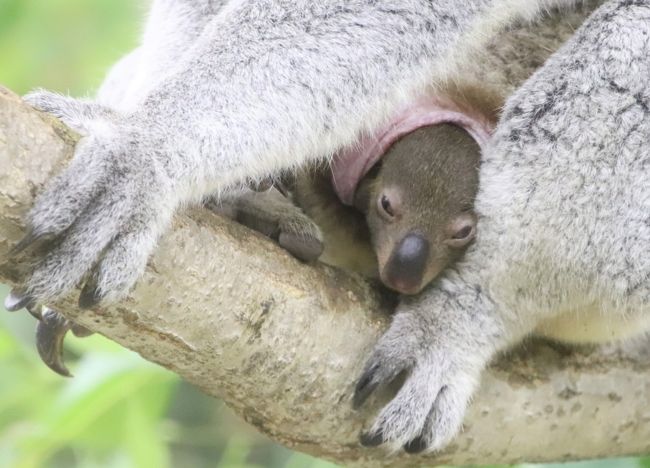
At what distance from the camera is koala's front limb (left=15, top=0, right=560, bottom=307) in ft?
6.06

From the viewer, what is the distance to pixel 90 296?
184 centimetres

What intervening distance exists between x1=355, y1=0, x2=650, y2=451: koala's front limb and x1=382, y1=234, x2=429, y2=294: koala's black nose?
3.0 inches

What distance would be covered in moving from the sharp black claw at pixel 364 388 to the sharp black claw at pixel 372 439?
0.06m

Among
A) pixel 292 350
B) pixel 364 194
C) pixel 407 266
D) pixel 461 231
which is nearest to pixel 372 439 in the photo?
pixel 292 350

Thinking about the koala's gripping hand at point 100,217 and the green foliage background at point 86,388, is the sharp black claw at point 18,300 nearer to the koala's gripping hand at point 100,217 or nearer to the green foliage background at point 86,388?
the koala's gripping hand at point 100,217

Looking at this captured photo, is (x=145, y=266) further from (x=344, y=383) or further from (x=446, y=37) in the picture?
(x=446, y=37)

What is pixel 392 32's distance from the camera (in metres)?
2.21

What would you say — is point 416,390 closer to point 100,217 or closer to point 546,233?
point 546,233

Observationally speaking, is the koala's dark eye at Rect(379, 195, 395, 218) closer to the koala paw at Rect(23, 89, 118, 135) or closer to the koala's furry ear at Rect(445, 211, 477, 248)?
the koala's furry ear at Rect(445, 211, 477, 248)

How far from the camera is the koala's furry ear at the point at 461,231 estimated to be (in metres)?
2.34

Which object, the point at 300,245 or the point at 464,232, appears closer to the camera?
the point at 300,245

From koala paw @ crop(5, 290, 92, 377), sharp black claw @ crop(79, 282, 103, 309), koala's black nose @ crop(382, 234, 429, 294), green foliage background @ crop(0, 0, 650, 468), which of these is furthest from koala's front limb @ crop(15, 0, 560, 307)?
green foliage background @ crop(0, 0, 650, 468)

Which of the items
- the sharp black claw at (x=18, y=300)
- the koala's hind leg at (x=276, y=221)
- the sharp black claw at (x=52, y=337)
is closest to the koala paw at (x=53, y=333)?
the sharp black claw at (x=52, y=337)

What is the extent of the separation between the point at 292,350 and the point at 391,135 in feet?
1.97
